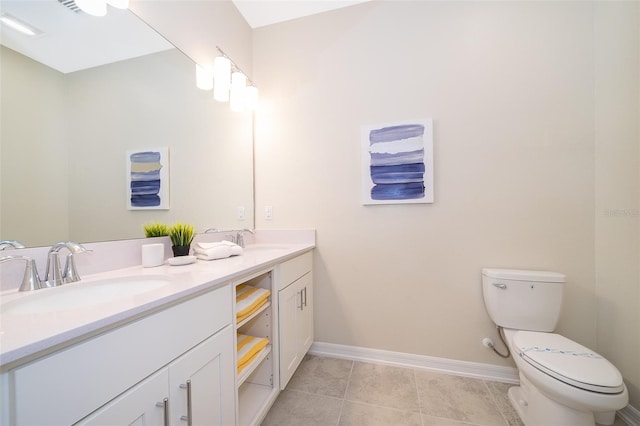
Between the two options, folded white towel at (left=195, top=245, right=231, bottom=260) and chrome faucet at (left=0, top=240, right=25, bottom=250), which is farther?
folded white towel at (left=195, top=245, right=231, bottom=260)

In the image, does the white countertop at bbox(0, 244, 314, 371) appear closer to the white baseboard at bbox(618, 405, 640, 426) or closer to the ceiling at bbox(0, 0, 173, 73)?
the ceiling at bbox(0, 0, 173, 73)

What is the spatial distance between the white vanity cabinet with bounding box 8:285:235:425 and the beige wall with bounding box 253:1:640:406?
105 cm

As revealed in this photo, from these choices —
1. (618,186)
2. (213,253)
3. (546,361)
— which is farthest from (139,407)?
(618,186)

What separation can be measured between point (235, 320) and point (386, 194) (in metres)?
1.22

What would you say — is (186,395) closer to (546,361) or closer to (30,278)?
(30,278)

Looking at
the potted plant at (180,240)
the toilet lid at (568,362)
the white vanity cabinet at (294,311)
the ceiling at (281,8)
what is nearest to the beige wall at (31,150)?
the potted plant at (180,240)

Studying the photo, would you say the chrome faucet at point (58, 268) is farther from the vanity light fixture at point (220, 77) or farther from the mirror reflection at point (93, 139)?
the vanity light fixture at point (220, 77)

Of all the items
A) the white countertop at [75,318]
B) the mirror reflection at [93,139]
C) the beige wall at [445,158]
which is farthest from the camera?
the beige wall at [445,158]

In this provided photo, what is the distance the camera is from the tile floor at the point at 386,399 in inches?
48.1

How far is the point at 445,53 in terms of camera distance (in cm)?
159

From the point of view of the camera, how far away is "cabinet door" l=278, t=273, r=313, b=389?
4.22ft

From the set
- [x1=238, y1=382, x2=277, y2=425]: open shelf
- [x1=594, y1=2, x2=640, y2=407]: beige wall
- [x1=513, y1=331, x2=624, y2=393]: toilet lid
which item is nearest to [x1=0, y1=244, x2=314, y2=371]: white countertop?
[x1=238, y1=382, x2=277, y2=425]: open shelf

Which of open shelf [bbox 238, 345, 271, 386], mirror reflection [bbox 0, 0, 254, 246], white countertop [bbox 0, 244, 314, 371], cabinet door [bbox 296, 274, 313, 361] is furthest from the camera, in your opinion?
cabinet door [bbox 296, 274, 313, 361]

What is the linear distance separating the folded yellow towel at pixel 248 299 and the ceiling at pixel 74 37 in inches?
43.0
